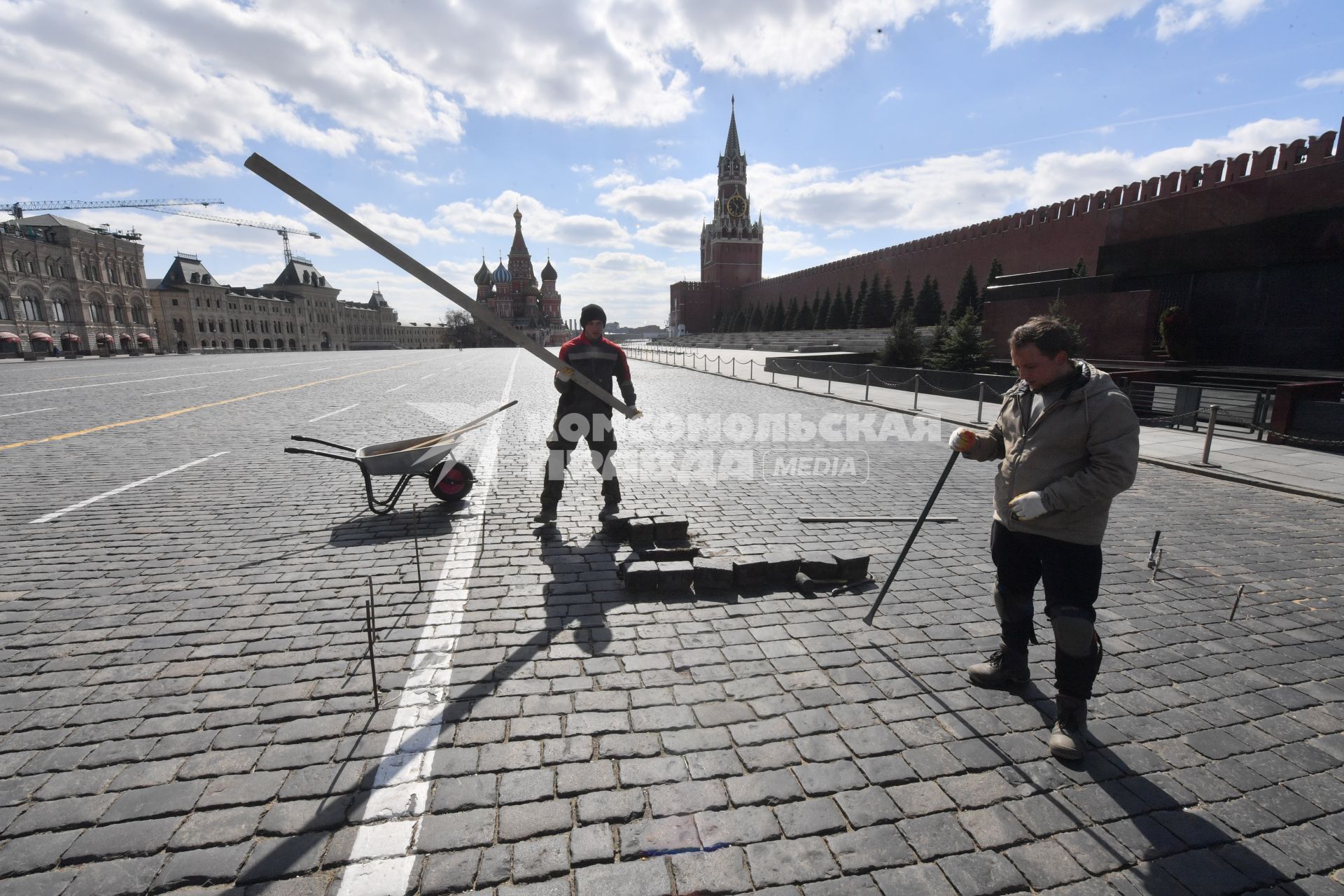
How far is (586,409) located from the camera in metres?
6.15

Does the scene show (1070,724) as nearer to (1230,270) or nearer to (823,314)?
(1230,270)

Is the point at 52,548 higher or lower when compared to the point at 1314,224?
lower

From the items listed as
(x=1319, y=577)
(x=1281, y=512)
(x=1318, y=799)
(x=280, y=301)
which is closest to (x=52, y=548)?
(x=1318, y=799)

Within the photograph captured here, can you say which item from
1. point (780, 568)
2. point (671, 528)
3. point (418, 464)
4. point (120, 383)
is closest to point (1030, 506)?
point (780, 568)

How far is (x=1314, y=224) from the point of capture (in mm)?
16781

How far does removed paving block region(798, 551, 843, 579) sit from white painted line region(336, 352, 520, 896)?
264 cm

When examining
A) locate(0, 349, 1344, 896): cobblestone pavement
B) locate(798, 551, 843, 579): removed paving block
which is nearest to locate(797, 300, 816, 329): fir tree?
locate(0, 349, 1344, 896): cobblestone pavement

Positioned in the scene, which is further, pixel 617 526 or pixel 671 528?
pixel 617 526

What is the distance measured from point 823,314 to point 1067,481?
61.4m

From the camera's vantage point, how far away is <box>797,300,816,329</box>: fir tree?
64.0 meters

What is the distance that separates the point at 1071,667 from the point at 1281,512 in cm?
698

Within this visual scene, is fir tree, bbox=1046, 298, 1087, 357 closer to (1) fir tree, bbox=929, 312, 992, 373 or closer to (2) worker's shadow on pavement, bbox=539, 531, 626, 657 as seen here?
(1) fir tree, bbox=929, 312, 992, 373

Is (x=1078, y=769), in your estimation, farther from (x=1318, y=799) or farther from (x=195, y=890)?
(x=195, y=890)

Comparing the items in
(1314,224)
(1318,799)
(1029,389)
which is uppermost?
(1314,224)
